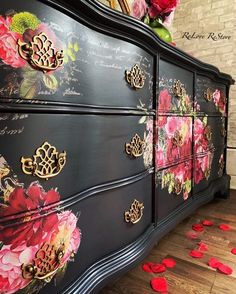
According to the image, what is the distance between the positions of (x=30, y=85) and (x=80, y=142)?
0.72 feet

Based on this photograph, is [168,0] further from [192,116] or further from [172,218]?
[172,218]

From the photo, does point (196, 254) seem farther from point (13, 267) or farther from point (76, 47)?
point (76, 47)

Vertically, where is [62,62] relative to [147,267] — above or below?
above

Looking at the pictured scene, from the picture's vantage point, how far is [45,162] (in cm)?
64

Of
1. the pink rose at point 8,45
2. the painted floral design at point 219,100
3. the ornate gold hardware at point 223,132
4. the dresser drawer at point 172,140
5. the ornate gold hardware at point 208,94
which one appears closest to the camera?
the pink rose at point 8,45

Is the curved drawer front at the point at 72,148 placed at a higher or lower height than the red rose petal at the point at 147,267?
higher

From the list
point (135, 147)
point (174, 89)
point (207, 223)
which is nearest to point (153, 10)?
point (174, 89)

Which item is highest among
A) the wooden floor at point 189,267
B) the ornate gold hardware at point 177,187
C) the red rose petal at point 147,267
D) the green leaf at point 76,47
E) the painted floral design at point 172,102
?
the green leaf at point 76,47

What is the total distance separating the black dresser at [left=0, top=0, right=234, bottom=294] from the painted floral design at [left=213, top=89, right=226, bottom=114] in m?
0.64

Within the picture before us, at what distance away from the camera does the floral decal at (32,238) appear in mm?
587

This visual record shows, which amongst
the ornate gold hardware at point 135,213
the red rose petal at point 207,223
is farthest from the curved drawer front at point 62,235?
the red rose petal at point 207,223

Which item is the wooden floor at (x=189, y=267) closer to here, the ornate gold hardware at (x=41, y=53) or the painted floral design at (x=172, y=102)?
the painted floral design at (x=172, y=102)

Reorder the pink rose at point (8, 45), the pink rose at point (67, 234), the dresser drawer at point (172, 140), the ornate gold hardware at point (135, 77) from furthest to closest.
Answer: the dresser drawer at point (172, 140) → the ornate gold hardware at point (135, 77) → the pink rose at point (67, 234) → the pink rose at point (8, 45)

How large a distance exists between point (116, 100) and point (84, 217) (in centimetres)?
41
